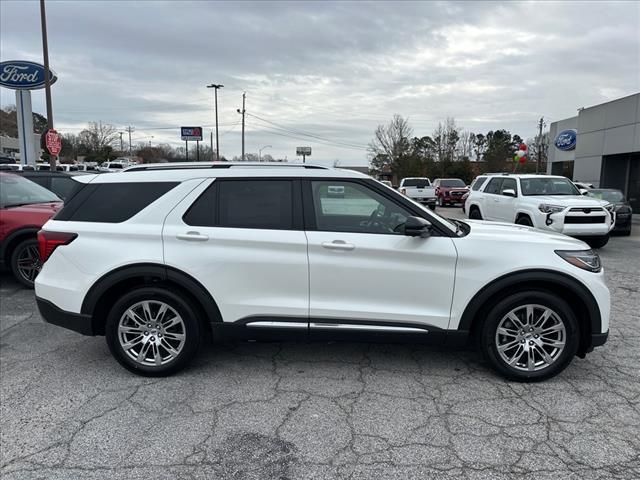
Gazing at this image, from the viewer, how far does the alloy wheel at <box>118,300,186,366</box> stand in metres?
3.87

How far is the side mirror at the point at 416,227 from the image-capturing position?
11.8ft

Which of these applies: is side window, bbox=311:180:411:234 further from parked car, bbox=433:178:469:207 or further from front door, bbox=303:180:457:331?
parked car, bbox=433:178:469:207

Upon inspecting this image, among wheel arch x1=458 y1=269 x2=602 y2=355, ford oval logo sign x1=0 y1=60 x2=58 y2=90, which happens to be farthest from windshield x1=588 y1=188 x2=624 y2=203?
ford oval logo sign x1=0 y1=60 x2=58 y2=90

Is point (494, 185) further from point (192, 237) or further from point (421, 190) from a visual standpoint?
point (421, 190)

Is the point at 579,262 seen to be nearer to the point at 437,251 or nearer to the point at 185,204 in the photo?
the point at 437,251

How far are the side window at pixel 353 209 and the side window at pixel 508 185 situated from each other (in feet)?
27.6

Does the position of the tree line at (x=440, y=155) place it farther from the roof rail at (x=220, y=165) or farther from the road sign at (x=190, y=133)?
the roof rail at (x=220, y=165)

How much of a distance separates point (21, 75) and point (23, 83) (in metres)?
0.30

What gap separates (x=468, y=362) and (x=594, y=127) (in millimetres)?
23342

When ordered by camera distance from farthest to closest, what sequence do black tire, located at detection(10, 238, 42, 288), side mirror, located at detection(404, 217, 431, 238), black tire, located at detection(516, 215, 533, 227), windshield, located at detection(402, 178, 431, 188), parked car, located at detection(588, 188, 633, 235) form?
windshield, located at detection(402, 178, 431, 188)
parked car, located at detection(588, 188, 633, 235)
black tire, located at detection(516, 215, 533, 227)
black tire, located at detection(10, 238, 42, 288)
side mirror, located at detection(404, 217, 431, 238)

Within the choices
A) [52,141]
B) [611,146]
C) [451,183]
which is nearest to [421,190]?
[451,183]

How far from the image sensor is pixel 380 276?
3654 millimetres

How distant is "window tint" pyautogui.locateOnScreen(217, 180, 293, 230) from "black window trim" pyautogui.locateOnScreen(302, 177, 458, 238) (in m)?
0.13

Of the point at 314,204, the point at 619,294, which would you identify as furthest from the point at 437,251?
the point at 619,294
